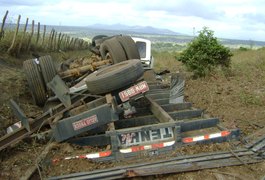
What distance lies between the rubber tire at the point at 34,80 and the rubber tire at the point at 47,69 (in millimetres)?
117

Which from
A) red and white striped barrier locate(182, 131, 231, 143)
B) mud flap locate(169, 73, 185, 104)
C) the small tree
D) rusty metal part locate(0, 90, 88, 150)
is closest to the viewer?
red and white striped barrier locate(182, 131, 231, 143)

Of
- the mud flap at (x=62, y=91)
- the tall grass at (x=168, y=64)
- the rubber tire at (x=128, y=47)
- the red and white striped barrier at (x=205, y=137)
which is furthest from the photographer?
the tall grass at (x=168, y=64)

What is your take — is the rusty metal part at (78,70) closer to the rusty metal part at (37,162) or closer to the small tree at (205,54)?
the rusty metal part at (37,162)

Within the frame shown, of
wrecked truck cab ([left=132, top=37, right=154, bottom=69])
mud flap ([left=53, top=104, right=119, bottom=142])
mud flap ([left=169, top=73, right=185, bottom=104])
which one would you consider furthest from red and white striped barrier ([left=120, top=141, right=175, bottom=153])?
wrecked truck cab ([left=132, top=37, right=154, bottom=69])

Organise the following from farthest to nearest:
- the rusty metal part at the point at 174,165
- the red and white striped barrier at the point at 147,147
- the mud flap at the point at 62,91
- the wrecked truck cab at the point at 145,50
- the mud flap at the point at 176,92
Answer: the wrecked truck cab at the point at 145,50 < the mud flap at the point at 176,92 < the mud flap at the point at 62,91 < the red and white striped barrier at the point at 147,147 < the rusty metal part at the point at 174,165

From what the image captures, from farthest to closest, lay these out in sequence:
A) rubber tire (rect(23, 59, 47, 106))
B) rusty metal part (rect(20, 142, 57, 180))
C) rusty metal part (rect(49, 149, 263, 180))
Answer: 1. rubber tire (rect(23, 59, 47, 106))
2. rusty metal part (rect(20, 142, 57, 180))
3. rusty metal part (rect(49, 149, 263, 180))

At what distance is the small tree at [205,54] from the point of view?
12.1m

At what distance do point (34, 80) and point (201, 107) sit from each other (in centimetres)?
348

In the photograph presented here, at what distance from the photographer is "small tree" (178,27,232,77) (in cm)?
1209

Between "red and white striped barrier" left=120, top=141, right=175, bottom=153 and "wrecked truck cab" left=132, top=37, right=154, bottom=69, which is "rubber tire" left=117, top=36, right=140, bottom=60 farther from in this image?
"red and white striped barrier" left=120, top=141, right=175, bottom=153

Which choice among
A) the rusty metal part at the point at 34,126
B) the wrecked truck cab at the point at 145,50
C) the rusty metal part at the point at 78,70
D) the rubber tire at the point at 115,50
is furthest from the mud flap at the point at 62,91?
the wrecked truck cab at the point at 145,50

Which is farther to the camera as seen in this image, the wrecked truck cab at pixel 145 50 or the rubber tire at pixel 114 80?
the wrecked truck cab at pixel 145 50

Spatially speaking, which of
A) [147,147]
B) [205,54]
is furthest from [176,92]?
[205,54]

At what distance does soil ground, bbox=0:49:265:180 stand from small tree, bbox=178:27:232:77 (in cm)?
39
